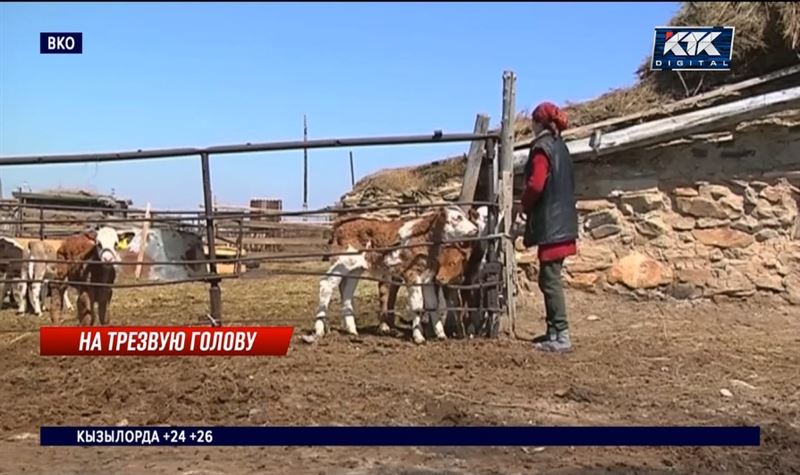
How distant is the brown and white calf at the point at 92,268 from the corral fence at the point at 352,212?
0.40 meters

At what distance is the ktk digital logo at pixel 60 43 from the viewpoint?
6523 millimetres

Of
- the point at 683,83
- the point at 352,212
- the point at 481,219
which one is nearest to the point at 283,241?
the point at 352,212

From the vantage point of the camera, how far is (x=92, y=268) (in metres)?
8.23

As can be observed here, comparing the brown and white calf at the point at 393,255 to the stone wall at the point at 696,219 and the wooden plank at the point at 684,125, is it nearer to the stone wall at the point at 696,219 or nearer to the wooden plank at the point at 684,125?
the wooden plank at the point at 684,125

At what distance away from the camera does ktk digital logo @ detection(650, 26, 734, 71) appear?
29.9 ft

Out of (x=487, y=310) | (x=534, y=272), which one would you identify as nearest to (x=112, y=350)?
(x=487, y=310)

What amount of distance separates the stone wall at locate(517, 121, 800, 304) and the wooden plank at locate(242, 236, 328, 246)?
7.34 ft

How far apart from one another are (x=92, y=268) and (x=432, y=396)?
420cm

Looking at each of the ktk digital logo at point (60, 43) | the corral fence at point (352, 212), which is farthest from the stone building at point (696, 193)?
the ktk digital logo at point (60, 43)

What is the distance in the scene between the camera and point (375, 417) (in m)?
5.20

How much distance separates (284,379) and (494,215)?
2.78m

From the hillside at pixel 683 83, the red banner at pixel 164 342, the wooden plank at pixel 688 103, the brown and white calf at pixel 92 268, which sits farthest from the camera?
the hillside at pixel 683 83

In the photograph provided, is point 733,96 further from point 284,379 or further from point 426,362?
point 284,379
